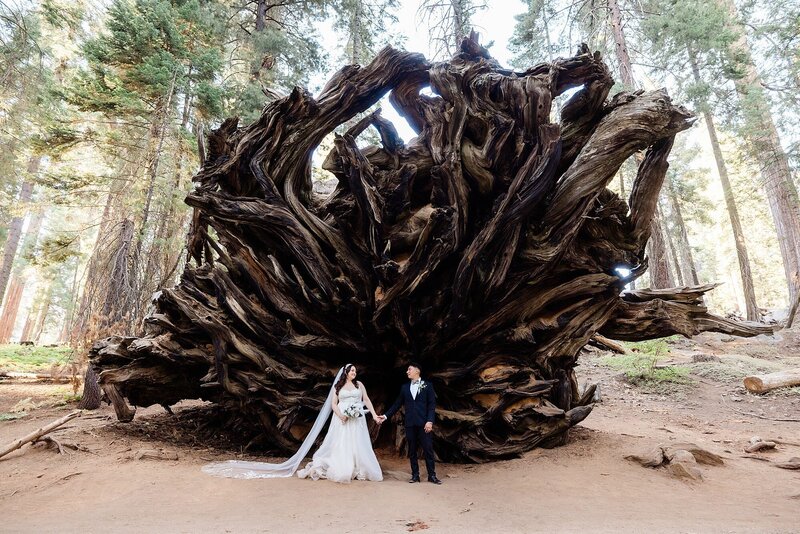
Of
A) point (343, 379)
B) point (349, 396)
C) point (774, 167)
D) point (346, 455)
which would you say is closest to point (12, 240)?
point (343, 379)

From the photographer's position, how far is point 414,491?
4.36 m

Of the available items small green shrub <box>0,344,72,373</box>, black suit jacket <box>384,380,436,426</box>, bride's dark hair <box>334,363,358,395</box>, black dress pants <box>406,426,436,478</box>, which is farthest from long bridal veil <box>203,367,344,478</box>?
small green shrub <box>0,344,72,373</box>

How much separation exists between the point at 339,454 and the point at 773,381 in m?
8.99

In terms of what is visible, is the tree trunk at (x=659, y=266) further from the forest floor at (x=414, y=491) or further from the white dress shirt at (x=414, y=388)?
the white dress shirt at (x=414, y=388)

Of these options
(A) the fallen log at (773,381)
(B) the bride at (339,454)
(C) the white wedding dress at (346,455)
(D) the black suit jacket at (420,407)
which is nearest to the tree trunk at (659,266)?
(A) the fallen log at (773,381)

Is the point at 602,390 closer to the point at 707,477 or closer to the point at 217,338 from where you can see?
the point at 707,477

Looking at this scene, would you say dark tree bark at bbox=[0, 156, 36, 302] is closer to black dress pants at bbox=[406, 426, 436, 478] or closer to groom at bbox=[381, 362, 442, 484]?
groom at bbox=[381, 362, 442, 484]

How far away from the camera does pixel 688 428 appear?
7184 millimetres

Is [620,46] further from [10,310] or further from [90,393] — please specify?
[10,310]

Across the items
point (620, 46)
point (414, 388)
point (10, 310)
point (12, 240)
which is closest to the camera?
point (414, 388)

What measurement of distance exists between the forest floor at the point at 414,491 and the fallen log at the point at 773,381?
1.23 meters

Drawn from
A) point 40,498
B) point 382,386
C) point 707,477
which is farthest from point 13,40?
point 707,477

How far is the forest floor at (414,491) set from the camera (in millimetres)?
3342

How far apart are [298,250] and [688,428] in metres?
6.99
